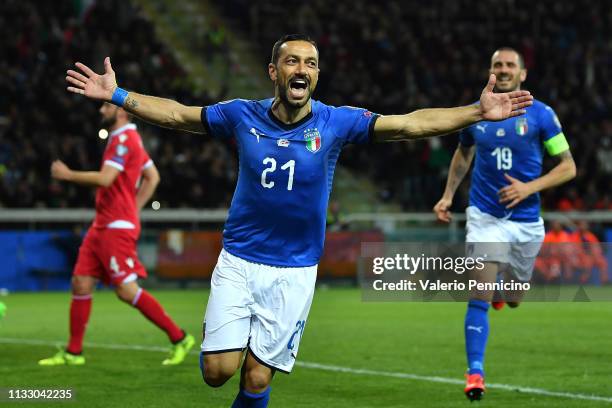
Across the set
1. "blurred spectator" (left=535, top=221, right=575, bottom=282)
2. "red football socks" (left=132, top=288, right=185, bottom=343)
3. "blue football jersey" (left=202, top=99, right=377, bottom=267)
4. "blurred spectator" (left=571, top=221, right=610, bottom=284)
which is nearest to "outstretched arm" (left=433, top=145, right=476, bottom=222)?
"red football socks" (left=132, top=288, right=185, bottom=343)

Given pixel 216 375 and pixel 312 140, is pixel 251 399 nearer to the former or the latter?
pixel 216 375

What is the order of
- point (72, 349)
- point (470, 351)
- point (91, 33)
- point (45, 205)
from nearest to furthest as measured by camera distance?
1. point (470, 351)
2. point (72, 349)
3. point (45, 205)
4. point (91, 33)

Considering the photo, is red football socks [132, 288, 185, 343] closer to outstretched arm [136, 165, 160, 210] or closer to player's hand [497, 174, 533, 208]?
outstretched arm [136, 165, 160, 210]

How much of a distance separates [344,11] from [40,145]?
A: 10.5 meters

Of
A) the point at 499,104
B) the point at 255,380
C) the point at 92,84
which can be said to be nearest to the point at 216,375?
the point at 255,380

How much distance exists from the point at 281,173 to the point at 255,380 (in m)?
1.12

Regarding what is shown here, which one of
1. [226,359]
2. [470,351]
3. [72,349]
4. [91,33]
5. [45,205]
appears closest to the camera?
[226,359]

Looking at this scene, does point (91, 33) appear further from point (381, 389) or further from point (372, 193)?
point (381, 389)

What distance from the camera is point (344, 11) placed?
30.6 metres

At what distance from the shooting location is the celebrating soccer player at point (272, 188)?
6.49 meters

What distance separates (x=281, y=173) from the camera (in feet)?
21.3

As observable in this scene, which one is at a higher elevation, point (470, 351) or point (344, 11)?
point (344, 11)

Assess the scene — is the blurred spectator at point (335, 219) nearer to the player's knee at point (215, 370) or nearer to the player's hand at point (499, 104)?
the player's knee at point (215, 370)

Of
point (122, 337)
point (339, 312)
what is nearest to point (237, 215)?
point (122, 337)
